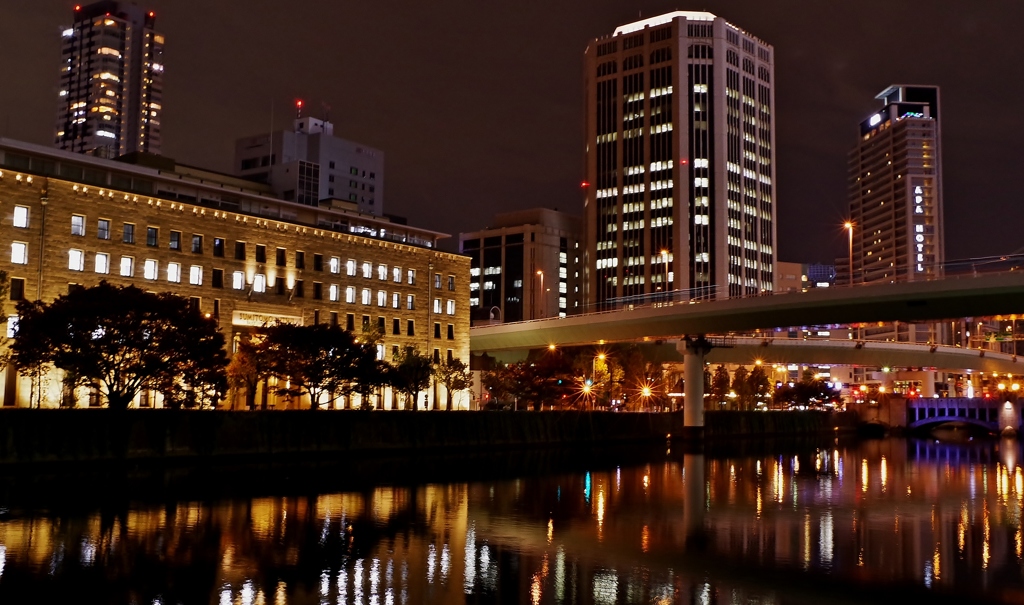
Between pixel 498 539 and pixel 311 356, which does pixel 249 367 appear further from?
pixel 498 539

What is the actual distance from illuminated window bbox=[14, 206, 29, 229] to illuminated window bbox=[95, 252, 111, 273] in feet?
21.0

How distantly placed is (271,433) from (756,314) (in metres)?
41.0

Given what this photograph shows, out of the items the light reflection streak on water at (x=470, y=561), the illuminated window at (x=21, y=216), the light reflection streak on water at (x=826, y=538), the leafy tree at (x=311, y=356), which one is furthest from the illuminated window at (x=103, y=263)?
the light reflection streak on water at (x=826, y=538)

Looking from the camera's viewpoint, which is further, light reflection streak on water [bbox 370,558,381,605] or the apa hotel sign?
the apa hotel sign

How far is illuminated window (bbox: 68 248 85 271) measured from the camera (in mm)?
79750

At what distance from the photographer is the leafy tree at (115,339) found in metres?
64.8

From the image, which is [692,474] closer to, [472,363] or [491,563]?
[491,563]

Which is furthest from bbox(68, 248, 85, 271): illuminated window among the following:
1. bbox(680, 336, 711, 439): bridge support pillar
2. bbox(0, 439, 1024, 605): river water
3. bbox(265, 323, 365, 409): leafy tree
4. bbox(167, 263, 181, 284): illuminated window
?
bbox(680, 336, 711, 439): bridge support pillar

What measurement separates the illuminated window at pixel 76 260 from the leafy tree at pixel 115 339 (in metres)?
10.9

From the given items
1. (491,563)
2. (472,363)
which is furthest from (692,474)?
(472,363)

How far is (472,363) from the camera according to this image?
440 ft

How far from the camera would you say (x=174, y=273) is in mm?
88438

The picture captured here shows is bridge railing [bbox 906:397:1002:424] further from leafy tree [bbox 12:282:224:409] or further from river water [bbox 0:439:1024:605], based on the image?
leafy tree [bbox 12:282:224:409]

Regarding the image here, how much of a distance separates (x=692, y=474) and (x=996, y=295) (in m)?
22.8
